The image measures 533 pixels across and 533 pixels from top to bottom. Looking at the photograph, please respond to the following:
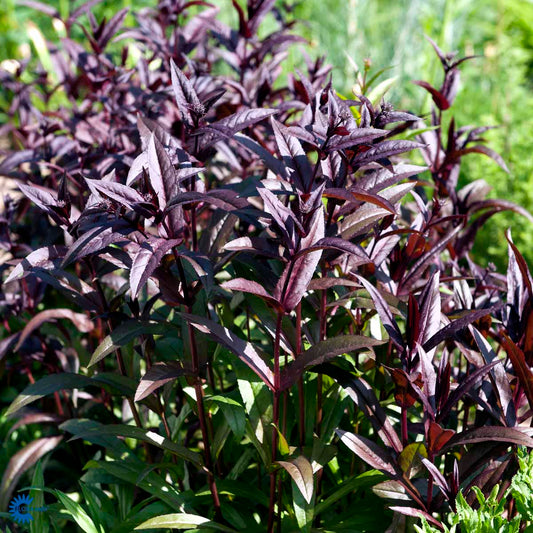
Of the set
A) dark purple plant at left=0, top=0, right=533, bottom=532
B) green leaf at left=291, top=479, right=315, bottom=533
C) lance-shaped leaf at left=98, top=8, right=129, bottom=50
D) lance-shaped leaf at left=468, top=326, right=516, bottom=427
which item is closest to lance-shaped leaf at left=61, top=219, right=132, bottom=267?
dark purple plant at left=0, top=0, right=533, bottom=532

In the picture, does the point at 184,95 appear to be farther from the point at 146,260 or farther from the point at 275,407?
the point at 275,407

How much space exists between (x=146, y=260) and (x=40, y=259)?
410 millimetres

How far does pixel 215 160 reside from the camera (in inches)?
114

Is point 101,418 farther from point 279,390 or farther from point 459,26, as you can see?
point 459,26

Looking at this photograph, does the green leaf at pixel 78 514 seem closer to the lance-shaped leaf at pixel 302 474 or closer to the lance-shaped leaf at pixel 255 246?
the lance-shaped leaf at pixel 302 474

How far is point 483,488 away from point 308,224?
0.82 m

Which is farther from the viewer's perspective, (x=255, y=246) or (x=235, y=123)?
(x=235, y=123)

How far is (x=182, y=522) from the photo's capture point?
5.89 feet

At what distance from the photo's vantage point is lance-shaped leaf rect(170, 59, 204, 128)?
1.64 m

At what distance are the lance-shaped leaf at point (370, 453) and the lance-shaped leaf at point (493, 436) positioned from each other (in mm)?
140

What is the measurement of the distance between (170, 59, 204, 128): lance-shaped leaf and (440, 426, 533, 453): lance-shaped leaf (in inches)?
41.0


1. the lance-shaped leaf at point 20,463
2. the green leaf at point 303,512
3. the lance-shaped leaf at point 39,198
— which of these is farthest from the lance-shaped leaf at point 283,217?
the lance-shaped leaf at point 20,463

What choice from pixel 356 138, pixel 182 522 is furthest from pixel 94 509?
pixel 356 138

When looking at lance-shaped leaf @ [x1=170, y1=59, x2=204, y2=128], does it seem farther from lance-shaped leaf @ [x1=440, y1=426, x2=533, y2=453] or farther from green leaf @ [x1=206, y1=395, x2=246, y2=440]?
lance-shaped leaf @ [x1=440, y1=426, x2=533, y2=453]
